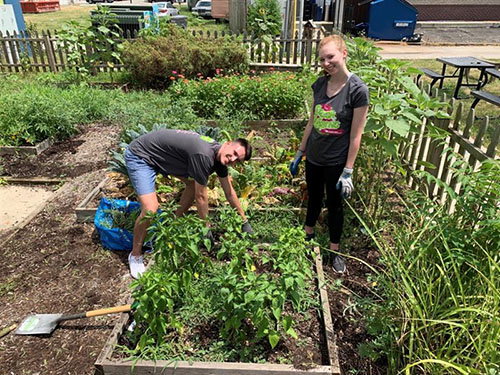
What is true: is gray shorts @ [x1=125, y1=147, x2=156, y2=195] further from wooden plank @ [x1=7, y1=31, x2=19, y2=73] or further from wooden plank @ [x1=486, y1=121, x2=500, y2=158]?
wooden plank @ [x1=7, y1=31, x2=19, y2=73]

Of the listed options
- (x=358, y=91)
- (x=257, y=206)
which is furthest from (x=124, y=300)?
(x=358, y=91)

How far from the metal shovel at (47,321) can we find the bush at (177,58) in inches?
249

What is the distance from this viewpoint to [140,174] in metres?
3.29

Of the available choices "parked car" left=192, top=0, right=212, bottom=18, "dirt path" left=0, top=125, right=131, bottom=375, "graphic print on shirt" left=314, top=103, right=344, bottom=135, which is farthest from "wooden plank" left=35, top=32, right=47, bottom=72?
"parked car" left=192, top=0, right=212, bottom=18

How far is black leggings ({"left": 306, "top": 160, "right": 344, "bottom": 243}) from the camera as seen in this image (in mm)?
3236

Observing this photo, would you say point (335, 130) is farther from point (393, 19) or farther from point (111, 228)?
point (393, 19)

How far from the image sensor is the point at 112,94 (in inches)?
315

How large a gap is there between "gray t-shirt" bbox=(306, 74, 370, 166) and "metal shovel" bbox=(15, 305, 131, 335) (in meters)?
1.93

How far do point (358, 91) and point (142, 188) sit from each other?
1.91 metres

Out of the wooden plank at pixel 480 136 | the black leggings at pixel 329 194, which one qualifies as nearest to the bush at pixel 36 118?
the black leggings at pixel 329 194

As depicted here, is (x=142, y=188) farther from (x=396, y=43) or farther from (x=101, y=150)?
(x=396, y=43)

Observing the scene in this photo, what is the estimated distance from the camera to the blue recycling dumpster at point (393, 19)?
17516 millimetres

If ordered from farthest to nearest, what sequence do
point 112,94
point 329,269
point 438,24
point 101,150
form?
point 438,24 < point 112,94 < point 101,150 < point 329,269

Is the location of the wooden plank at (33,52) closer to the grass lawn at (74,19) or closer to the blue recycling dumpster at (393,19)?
the grass lawn at (74,19)
